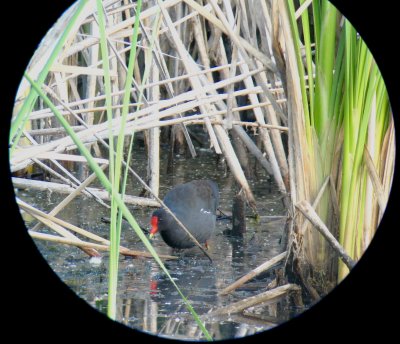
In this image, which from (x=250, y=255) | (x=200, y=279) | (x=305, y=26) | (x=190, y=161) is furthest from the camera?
(x=190, y=161)

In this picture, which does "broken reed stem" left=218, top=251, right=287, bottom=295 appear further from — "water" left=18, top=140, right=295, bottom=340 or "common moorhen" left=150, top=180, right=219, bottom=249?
"common moorhen" left=150, top=180, right=219, bottom=249

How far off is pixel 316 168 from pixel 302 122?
17 centimetres

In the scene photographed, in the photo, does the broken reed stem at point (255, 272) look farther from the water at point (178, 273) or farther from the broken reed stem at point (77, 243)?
the broken reed stem at point (77, 243)

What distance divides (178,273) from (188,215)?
54cm

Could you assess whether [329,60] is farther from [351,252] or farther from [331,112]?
[351,252]

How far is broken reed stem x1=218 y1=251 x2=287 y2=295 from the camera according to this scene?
9.00ft

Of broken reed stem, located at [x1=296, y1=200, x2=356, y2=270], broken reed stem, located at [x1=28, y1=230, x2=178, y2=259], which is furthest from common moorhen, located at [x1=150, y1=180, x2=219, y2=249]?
broken reed stem, located at [x1=296, y1=200, x2=356, y2=270]

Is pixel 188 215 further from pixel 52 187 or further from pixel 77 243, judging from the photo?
pixel 77 243

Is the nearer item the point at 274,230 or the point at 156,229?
the point at 156,229

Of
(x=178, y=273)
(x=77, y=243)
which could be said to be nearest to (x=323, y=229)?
(x=77, y=243)

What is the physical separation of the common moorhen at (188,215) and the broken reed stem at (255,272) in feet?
2.36

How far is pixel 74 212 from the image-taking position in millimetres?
4012

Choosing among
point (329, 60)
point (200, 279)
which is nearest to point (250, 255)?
point (200, 279)

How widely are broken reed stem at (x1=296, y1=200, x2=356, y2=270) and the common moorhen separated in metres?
1.27
